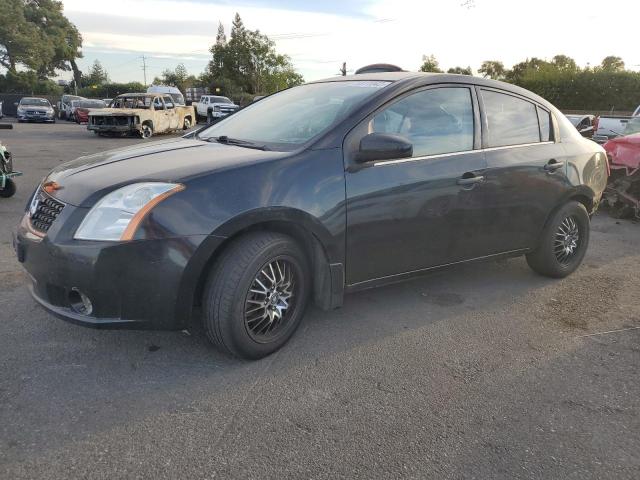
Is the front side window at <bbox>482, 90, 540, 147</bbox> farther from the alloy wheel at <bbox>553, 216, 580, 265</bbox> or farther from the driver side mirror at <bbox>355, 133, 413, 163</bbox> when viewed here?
the driver side mirror at <bbox>355, 133, 413, 163</bbox>

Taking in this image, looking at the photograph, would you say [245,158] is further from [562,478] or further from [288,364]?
[562,478]

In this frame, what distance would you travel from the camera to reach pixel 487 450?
2.40 m

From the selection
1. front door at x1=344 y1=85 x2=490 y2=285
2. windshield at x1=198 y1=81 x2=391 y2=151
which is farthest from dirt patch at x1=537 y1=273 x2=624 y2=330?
windshield at x1=198 y1=81 x2=391 y2=151

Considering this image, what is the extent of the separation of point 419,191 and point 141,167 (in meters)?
1.75

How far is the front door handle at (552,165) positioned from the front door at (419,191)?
30.6 inches

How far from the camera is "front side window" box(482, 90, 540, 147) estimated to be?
402 cm

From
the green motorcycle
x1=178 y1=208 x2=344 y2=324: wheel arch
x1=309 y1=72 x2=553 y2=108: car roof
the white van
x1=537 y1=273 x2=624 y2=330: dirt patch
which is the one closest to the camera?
x1=178 y1=208 x2=344 y2=324: wheel arch

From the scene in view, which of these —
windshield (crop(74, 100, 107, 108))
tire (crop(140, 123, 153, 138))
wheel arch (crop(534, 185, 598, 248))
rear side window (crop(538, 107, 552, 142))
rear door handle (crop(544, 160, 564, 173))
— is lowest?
wheel arch (crop(534, 185, 598, 248))

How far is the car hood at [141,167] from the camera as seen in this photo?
2.79 meters

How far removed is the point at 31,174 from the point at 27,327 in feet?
25.8

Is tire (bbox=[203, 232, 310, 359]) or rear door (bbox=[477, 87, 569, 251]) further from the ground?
rear door (bbox=[477, 87, 569, 251])

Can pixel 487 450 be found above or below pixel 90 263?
below

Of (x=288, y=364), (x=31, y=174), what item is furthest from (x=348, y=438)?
(x=31, y=174)

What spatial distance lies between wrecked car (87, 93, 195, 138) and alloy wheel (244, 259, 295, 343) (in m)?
18.2
